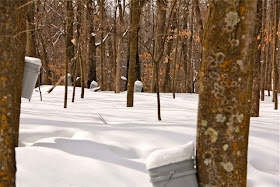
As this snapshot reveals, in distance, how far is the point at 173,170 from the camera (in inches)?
80.4

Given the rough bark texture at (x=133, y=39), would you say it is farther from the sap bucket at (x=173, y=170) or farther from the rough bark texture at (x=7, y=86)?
the sap bucket at (x=173, y=170)

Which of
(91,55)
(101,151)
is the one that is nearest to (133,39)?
(101,151)

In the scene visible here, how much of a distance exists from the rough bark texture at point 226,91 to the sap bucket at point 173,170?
0.11 meters

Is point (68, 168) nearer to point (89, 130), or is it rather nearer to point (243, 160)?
point (89, 130)

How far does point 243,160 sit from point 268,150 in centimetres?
Answer: 263

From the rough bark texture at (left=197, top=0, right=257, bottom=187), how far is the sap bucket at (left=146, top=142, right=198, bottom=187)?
0.11m

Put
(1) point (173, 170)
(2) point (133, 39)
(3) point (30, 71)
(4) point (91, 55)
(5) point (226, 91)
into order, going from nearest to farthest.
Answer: (5) point (226, 91) < (1) point (173, 170) < (3) point (30, 71) < (2) point (133, 39) < (4) point (91, 55)

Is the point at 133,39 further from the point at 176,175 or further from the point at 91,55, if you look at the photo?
the point at 91,55

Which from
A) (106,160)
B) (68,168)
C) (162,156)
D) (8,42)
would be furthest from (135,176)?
(8,42)

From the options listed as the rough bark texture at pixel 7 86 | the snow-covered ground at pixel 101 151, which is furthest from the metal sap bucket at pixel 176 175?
the snow-covered ground at pixel 101 151

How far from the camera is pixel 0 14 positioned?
213 cm

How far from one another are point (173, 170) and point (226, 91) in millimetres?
650

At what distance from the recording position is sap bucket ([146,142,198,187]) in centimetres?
204

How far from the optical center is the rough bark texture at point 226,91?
1.92 m
